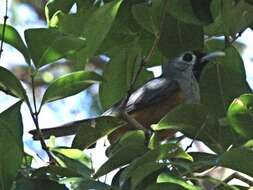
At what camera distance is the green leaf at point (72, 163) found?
2510mm

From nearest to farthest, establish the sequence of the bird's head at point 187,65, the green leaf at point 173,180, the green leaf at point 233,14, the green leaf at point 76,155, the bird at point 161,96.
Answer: the green leaf at point 173,180 → the green leaf at point 76,155 → the green leaf at point 233,14 → the bird at point 161,96 → the bird's head at point 187,65

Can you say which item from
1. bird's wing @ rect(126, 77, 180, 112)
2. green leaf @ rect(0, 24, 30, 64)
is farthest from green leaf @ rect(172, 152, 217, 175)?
bird's wing @ rect(126, 77, 180, 112)

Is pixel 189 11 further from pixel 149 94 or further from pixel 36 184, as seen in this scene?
pixel 149 94

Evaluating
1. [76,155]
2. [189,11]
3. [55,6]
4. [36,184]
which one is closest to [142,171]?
[36,184]

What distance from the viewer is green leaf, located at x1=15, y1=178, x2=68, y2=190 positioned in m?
2.38

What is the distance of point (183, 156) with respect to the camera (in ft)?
7.79

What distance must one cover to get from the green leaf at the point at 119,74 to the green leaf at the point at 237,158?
0.81 m

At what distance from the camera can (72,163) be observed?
8.43 feet

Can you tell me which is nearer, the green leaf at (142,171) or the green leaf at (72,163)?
the green leaf at (142,171)

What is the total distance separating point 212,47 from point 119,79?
2.25 ft

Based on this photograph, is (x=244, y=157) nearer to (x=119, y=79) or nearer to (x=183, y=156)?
(x=183, y=156)

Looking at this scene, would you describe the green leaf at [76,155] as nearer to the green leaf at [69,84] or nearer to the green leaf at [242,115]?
the green leaf at [69,84]

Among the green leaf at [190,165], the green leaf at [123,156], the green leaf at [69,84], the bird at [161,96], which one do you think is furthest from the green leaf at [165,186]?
the bird at [161,96]

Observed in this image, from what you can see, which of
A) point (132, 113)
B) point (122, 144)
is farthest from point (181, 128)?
point (132, 113)
